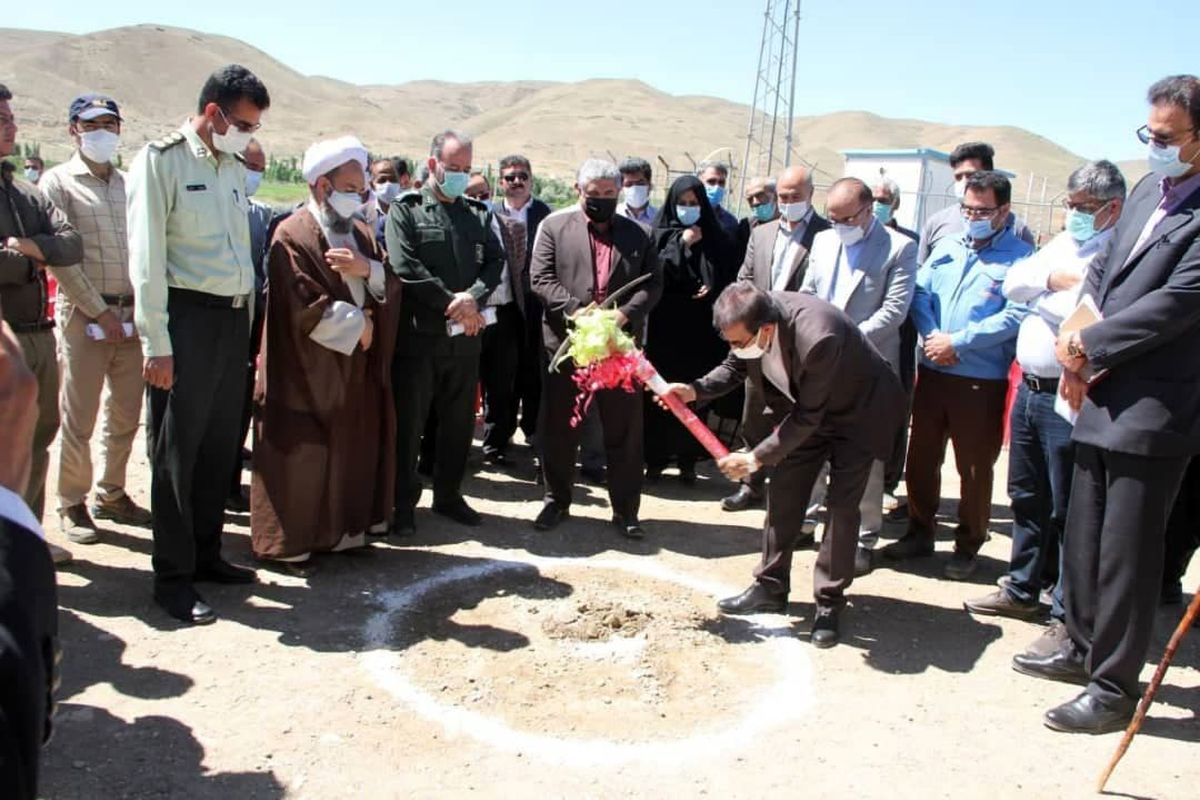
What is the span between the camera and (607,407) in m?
6.58

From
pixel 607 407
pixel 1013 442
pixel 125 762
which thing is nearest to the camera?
pixel 125 762

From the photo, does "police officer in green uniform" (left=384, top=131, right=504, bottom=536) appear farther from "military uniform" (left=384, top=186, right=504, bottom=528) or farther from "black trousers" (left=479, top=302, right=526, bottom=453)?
"black trousers" (left=479, top=302, right=526, bottom=453)

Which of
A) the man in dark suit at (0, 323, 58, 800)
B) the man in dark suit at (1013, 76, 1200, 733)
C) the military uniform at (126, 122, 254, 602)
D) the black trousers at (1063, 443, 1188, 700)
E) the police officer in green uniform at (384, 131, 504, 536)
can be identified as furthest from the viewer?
the police officer in green uniform at (384, 131, 504, 536)

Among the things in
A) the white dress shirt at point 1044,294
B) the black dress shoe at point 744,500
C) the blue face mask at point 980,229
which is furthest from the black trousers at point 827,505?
the black dress shoe at point 744,500

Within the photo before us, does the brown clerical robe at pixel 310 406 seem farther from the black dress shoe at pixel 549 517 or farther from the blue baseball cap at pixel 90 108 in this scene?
the blue baseball cap at pixel 90 108

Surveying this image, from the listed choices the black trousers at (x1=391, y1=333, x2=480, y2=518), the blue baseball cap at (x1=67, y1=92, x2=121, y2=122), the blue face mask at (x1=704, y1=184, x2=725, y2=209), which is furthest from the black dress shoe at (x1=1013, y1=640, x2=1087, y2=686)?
the blue baseball cap at (x1=67, y1=92, x2=121, y2=122)

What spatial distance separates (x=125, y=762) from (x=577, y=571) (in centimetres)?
289

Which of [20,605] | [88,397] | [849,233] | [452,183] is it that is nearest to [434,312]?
[452,183]

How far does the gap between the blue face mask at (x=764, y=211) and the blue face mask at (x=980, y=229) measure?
2145mm

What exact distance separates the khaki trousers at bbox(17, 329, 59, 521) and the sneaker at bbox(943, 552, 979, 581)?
5.45 metres

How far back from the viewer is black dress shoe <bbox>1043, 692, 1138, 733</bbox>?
13.9 ft

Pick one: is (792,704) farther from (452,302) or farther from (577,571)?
(452,302)

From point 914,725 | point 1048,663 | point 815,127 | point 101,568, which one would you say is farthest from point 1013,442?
point 815,127

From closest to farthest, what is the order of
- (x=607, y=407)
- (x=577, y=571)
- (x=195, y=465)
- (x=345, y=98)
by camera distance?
(x=195, y=465) < (x=577, y=571) < (x=607, y=407) < (x=345, y=98)
